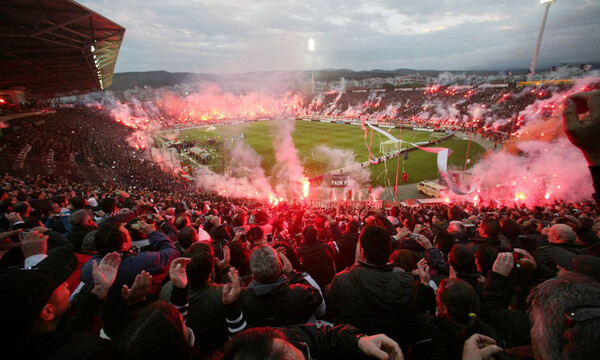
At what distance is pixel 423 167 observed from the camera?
25641mm

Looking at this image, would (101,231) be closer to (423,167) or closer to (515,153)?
(423,167)

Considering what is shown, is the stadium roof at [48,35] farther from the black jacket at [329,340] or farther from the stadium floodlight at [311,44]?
the stadium floodlight at [311,44]

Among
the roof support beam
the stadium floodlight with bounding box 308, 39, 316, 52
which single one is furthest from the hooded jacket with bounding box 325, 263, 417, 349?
the stadium floodlight with bounding box 308, 39, 316, 52

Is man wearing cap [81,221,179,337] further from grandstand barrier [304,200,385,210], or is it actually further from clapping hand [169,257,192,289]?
grandstand barrier [304,200,385,210]

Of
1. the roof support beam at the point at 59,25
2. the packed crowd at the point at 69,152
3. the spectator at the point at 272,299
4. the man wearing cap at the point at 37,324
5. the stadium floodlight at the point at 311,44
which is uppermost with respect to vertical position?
the stadium floodlight at the point at 311,44

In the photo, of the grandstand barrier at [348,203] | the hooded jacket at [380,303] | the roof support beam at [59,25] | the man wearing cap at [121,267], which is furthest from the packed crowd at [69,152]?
the hooded jacket at [380,303]

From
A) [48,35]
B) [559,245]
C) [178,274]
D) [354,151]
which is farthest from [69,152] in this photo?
[354,151]

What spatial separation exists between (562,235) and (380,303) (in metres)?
3.49

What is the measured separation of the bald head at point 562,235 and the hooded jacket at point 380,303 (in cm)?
313

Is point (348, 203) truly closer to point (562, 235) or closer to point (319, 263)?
point (562, 235)

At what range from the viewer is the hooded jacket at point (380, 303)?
1966 mm

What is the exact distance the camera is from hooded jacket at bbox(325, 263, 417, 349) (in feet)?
6.45

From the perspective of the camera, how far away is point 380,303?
6.40 feet

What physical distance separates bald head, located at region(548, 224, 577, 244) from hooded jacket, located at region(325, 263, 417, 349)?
3127 mm
